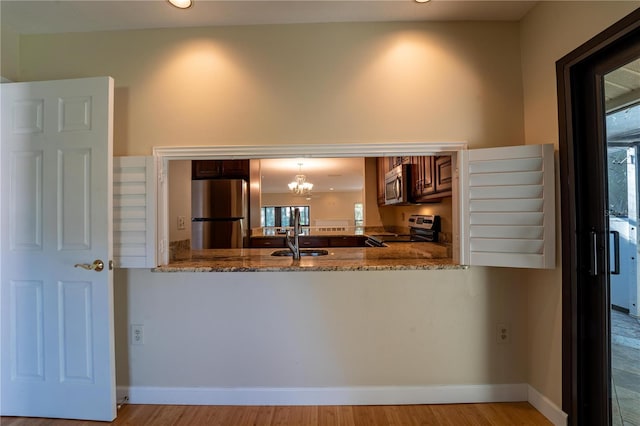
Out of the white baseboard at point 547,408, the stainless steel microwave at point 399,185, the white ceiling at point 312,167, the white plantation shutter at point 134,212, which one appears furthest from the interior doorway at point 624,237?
the white ceiling at point 312,167

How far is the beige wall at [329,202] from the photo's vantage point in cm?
1205

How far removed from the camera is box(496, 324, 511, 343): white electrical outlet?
75.9 inches

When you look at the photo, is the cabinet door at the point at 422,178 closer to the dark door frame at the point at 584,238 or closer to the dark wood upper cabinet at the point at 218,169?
the dark door frame at the point at 584,238

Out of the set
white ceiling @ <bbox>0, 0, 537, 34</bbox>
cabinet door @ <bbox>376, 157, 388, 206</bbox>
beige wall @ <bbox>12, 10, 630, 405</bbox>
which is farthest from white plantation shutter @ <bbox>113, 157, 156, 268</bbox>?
cabinet door @ <bbox>376, 157, 388, 206</bbox>

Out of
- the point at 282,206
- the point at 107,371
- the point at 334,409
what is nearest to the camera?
the point at 107,371

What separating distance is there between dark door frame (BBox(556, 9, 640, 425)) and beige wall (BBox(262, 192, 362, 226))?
34.1ft

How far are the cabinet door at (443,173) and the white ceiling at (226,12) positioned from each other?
96 cm

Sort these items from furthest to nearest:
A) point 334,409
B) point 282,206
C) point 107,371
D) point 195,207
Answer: point 282,206
point 195,207
point 334,409
point 107,371

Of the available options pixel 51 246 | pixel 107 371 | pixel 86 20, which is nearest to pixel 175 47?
pixel 86 20

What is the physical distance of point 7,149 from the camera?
5.82 feet

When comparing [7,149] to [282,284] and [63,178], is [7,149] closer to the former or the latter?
[63,178]

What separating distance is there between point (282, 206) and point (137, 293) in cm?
1015

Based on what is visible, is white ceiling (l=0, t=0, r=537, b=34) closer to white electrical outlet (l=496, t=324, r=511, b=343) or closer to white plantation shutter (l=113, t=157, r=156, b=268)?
white plantation shutter (l=113, t=157, r=156, b=268)

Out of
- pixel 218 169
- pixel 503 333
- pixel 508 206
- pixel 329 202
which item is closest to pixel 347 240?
pixel 218 169
